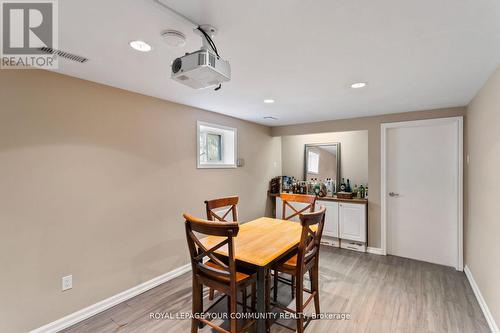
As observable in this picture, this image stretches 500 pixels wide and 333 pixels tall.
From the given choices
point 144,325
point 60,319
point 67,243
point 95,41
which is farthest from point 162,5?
point 60,319

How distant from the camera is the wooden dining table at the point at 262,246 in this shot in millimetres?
1686

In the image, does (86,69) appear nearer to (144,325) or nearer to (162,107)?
(162,107)

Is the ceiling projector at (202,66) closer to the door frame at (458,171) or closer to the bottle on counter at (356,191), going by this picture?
the door frame at (458,171)

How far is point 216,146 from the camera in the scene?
3.80 m

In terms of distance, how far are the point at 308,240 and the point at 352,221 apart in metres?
2.24

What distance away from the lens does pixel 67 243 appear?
2.07 m

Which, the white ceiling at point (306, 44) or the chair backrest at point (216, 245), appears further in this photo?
the chair backrest at point (216, 245)

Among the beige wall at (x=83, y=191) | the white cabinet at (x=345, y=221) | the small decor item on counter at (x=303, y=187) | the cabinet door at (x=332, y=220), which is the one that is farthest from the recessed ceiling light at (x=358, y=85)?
the small decor item on counter at (x=303, y=187)

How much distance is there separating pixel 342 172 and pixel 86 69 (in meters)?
4.13

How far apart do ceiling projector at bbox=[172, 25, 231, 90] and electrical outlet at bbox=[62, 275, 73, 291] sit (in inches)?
80.9

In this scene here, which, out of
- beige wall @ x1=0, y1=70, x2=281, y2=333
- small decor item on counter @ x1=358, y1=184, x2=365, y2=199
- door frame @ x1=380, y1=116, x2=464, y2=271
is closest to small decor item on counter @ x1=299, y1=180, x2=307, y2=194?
small decor item on counter @ x1=358, y1=184, x2=365, y2=199

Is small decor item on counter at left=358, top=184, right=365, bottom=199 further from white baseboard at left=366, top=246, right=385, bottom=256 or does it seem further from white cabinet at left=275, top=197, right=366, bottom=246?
white baseboard at left=366, top=246, right=385, bottom=256

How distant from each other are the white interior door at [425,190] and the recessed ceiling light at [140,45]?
140 inches

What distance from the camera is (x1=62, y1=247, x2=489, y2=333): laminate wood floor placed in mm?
2049
